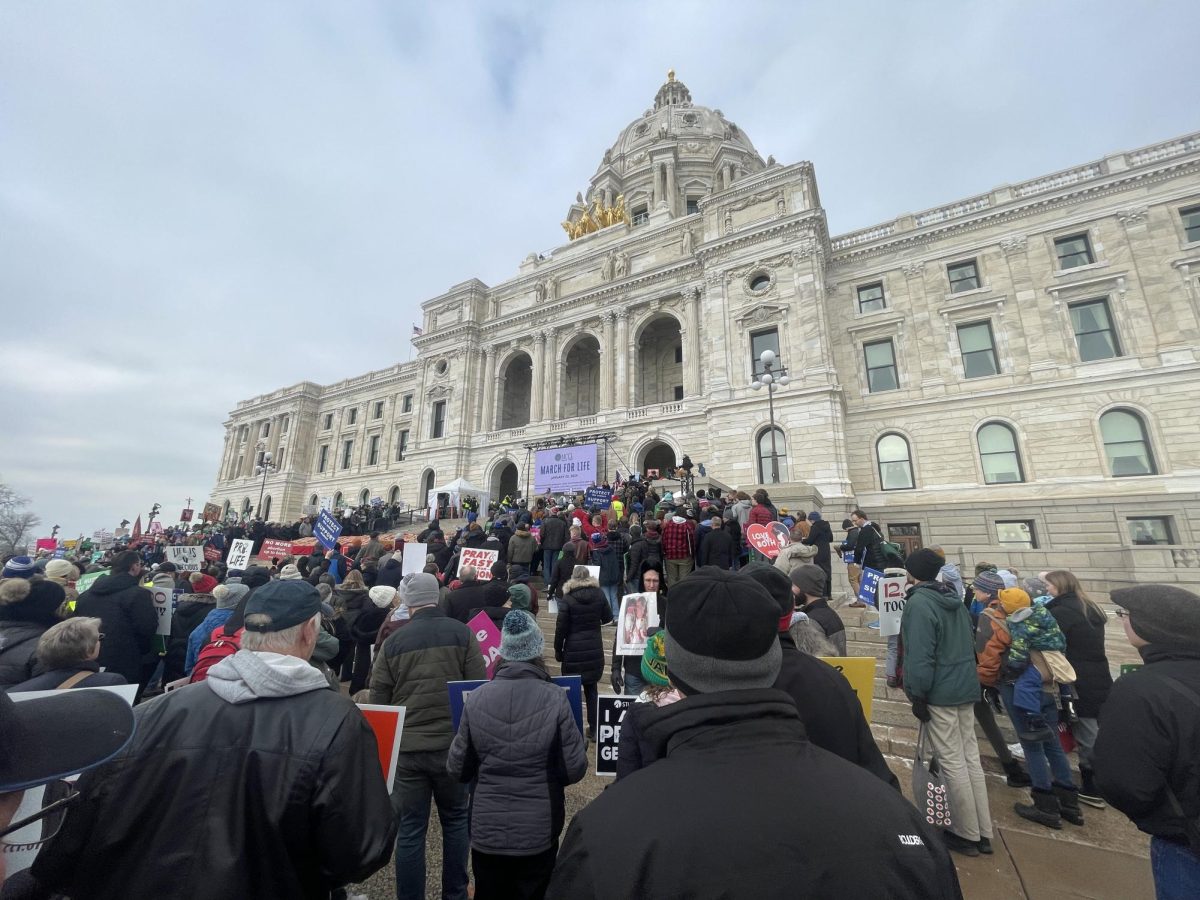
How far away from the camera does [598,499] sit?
16422mm

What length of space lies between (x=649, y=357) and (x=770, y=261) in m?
8.86

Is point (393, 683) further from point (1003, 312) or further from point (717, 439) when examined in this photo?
point (1003, 312)

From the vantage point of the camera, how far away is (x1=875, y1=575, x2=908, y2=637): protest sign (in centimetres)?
490

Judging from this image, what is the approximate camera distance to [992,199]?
66.7 ft

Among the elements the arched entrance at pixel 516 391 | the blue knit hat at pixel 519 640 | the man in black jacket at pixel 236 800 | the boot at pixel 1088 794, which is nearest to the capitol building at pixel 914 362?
the arched entrance at pixel 516 391

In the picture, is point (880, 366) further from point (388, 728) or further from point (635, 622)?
point (388, 728)

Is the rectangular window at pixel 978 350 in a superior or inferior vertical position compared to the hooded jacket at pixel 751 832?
superior

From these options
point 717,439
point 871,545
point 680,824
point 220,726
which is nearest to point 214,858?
point 220,726

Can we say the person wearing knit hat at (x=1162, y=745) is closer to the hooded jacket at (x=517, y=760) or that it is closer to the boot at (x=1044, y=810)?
the boot at (x=1044, y=810)

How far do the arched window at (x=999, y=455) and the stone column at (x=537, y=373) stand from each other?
19.8 m

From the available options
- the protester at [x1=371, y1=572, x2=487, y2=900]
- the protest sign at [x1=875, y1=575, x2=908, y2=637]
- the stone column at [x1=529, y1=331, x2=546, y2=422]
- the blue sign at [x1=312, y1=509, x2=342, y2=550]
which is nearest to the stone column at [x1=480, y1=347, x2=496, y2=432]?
the stone column at [x1=529, y1=331, x2=546, y2=422]

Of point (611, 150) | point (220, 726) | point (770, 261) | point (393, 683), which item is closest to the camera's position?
point (220, 726)

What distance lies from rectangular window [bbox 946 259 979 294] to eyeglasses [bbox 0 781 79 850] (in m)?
26.1

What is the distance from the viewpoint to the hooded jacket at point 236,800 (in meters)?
1.44
